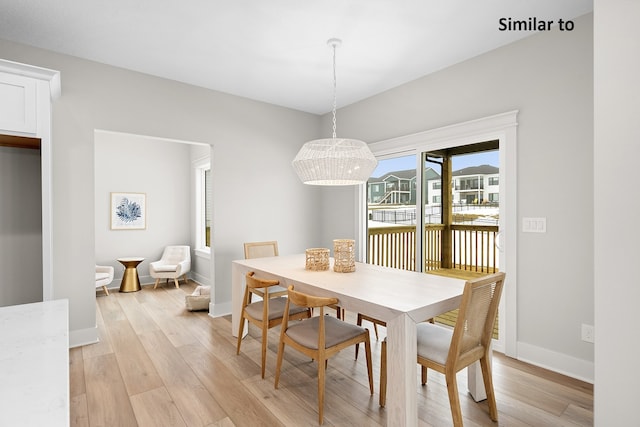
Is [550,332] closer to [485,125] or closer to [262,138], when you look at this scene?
[485,125]

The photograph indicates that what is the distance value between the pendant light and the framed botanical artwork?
402 centimetres

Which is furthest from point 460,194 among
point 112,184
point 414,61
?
point 112,184

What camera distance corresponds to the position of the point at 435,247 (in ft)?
12.1

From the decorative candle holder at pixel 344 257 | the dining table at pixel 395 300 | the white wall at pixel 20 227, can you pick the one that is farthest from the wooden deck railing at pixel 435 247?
the white wall at pixel 20 227

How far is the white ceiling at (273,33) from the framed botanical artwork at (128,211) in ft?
8.98

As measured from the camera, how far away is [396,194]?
4.00 meters

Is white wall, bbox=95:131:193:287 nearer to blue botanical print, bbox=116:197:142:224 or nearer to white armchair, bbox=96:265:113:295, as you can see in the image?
blue botanical print, bbox=116:197:142:224

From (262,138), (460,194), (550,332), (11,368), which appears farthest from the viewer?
(262,138)

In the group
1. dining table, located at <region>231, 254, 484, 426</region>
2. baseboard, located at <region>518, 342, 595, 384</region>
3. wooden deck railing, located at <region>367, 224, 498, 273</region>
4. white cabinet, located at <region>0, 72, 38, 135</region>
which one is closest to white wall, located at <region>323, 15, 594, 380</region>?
baseboard, located at <region>518, 342, 595, 384</region>

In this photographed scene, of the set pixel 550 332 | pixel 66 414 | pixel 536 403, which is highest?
pixel 66 414

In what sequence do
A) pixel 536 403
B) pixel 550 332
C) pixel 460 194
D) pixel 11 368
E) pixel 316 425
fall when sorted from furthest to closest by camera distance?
pixel 460 194, pixel 550 332, pixel 536 403, pixel 316 425, pixel 11 368

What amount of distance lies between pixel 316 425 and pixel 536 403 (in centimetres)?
142

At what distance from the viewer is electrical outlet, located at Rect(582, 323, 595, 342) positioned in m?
2.39

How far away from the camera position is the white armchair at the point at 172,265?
517 centimetres
